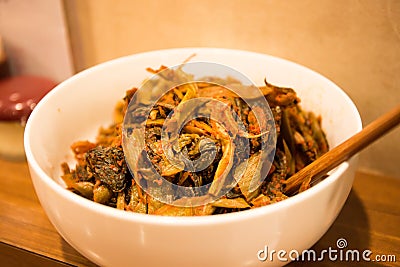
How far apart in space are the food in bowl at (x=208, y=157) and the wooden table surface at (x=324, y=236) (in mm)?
127

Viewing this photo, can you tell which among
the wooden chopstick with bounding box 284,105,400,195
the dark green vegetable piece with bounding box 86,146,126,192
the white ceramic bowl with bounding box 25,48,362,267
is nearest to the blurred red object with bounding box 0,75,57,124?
the white ceramic bowl with bounding box 25,48,362,267

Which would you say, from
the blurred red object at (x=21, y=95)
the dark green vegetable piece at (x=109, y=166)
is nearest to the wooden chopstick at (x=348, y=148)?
the dark green vegetable piece at (x=109, y=166)

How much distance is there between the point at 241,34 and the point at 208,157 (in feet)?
1.41

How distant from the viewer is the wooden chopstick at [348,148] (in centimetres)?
63

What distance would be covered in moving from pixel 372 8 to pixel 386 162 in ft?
1.24

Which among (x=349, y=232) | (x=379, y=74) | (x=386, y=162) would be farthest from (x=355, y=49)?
(x=349, y=232)

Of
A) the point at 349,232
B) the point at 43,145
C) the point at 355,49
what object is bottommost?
the point at 349,232

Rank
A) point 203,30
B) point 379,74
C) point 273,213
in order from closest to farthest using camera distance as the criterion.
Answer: point 273,213 < point 379,74 < point 203,30

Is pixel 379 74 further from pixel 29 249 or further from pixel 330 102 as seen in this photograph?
pixel 29 249

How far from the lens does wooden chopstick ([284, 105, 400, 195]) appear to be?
0.63 metres

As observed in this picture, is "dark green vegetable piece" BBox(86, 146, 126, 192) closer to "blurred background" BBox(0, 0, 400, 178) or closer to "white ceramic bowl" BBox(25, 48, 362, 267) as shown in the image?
"white ceramic bowl" BBox(25, 48, 362, 267)

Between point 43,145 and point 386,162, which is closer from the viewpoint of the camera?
point 43,145

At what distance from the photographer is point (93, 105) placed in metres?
1.02

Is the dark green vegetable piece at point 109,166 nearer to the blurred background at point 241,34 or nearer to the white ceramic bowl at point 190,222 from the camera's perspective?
the white ceramic bowl at point 190,222
